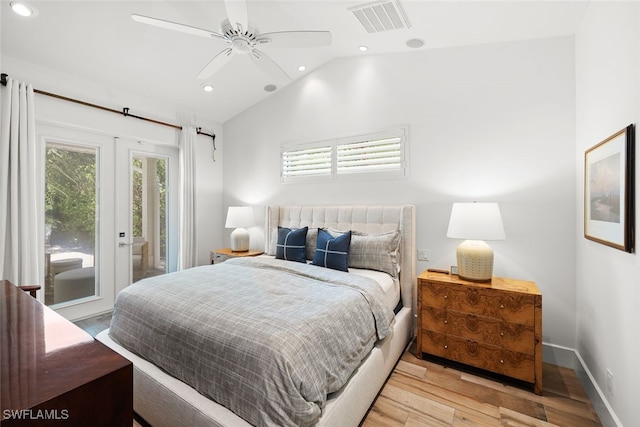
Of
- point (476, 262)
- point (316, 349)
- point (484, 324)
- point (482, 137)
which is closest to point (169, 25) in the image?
point (316, 349)

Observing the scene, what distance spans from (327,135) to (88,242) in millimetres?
3178

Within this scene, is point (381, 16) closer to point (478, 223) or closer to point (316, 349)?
point (478, 223)

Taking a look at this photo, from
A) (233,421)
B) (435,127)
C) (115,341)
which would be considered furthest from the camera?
(435,127)

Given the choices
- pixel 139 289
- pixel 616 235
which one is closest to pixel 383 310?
pixel 616 235

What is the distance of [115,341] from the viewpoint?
82.4 inches

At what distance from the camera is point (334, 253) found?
2785 millimetres

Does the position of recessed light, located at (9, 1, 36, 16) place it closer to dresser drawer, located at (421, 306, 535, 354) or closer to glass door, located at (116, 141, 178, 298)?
glass door, located at (116, 141, 178, 298)

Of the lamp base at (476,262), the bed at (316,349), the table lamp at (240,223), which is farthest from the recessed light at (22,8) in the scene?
the lamp base at (476,262)

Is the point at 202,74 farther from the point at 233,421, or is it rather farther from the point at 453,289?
the point at 453,289

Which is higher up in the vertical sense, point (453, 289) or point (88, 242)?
point (88, 242)

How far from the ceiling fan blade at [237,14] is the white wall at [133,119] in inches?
93.0

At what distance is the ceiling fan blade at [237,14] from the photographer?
1.80m

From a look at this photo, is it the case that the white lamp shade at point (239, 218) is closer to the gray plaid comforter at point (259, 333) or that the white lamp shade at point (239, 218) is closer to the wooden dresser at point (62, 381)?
the gray plaid comforter at point (259, 333)

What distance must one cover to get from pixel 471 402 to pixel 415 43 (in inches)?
126
